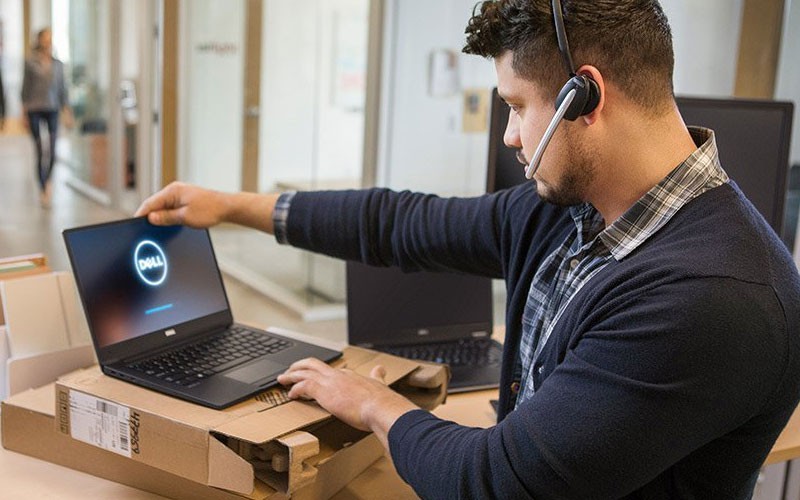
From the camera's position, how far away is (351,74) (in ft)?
13.6

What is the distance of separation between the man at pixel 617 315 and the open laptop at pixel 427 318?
1.69 feet

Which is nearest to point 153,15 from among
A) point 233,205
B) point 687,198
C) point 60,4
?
point 60,4

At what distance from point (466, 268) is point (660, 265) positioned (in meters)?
0.60

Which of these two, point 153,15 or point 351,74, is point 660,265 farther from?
point 351,74

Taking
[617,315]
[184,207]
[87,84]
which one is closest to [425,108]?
[87,84]

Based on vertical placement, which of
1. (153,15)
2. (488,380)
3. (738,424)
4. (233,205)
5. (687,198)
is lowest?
(488,380)

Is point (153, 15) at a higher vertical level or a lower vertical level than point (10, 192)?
higher

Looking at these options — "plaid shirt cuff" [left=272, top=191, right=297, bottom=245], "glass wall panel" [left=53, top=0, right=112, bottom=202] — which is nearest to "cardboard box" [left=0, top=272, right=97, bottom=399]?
"plaid shirt cuff" [left=272, top=191, right=297, bottom=245]

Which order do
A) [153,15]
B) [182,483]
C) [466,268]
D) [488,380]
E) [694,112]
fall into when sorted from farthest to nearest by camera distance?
[153,15] < [694,112] < [488,380] < [466,268] < [182,483]

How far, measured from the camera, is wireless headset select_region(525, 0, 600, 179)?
108 centimetres

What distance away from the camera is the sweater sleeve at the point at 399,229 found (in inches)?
61.9

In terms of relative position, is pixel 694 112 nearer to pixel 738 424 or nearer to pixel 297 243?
pixel 297 243

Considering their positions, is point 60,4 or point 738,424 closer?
point 738,424

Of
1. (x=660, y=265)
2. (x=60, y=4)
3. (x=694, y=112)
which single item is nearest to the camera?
(x=660, y=265)
